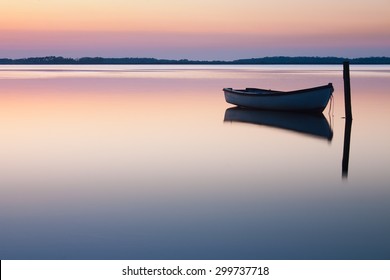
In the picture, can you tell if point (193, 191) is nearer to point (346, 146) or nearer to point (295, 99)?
point (346, 146)

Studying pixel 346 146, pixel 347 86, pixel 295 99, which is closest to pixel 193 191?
pixel 346 146

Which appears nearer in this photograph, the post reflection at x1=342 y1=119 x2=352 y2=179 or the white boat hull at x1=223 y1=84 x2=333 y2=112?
the post reflection at x1=342 y1=119 x2=352 y2=179

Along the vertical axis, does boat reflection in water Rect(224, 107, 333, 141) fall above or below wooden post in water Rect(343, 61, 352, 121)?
below

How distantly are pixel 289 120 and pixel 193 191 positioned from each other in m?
10.7

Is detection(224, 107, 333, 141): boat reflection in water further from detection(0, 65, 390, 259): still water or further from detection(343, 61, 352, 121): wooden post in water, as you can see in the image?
detection(343, 61, 352, 121): wooden post in water

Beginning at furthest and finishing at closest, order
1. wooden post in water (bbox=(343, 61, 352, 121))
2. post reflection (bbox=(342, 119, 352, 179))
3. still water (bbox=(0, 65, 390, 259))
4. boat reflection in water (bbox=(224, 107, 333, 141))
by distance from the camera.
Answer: wooden post in water (bbox=(343, 61, 352, 121)) → boat reflection in water (bbox=(224, 107, 333, 141)) → post reflection (bbox=(342, 119, 352, 179)) → still water (bbox=(0, 65, 390, 259))

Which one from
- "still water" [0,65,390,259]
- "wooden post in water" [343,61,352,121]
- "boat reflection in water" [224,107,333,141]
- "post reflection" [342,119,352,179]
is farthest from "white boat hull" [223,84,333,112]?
"still water" [0,65,390,259]

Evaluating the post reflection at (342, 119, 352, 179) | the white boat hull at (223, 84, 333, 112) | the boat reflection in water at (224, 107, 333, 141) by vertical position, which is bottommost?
the post reflection at (342, 119, 352, 179)

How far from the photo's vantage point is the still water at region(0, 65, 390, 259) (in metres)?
6.39

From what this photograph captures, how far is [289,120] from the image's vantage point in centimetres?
1912

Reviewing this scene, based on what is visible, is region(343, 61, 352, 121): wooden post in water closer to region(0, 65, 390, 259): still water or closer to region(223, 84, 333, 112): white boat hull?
region(223, 84, 333, 112): white boat hull

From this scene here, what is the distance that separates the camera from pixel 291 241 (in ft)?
21.4

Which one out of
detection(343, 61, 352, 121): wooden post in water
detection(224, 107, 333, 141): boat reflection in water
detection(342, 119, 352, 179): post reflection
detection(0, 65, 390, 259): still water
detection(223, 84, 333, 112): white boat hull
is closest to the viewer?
detection(0, 65, 390, 259): still water

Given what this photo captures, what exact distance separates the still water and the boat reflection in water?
17cm
